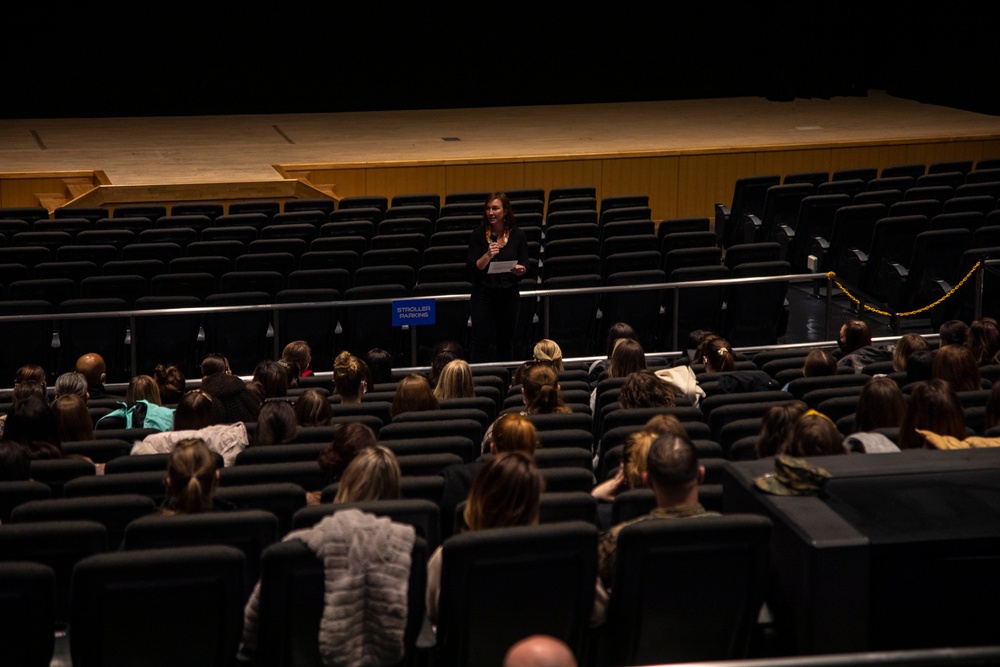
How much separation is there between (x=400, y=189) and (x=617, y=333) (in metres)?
6.83

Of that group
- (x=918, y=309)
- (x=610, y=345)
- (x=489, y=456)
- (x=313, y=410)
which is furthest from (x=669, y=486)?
(x=918, y=309)

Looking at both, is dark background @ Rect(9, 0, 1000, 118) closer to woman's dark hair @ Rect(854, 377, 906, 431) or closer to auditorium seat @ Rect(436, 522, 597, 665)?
woman's dark hair @ Rect(854, 377, 906, 431)

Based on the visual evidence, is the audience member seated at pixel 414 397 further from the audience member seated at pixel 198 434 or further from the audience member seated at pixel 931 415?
the audience member seated at pixel 931 415

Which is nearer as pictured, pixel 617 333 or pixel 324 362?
pixel 617 333

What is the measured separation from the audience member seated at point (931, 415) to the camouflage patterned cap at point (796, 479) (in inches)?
48.2

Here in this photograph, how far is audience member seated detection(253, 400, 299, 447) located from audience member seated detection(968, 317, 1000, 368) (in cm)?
406

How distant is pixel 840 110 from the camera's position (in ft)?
58.2

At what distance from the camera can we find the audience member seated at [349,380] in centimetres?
670

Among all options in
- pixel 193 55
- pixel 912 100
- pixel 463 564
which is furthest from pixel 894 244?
pixel 193 55

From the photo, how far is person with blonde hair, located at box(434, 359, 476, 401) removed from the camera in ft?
21.7

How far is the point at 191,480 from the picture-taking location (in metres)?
4.22

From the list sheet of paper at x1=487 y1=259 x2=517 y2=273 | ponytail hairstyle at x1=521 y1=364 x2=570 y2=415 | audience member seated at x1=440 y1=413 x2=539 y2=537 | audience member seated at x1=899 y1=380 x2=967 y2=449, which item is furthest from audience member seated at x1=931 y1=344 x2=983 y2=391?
sheet of paper at x1=487 y1=259 x2=517 y2=273

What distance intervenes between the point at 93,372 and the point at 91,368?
32 millimetres

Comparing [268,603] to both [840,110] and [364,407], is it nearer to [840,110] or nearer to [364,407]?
[364,407]
